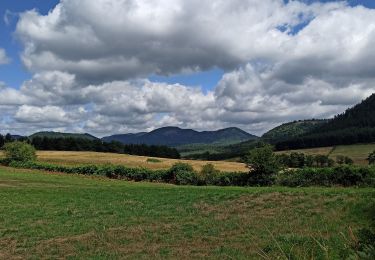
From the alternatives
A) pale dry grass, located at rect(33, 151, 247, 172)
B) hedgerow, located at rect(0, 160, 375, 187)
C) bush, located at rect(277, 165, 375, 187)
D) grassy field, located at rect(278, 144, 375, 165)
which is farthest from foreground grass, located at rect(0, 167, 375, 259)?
grassy field, located at rect(278, 144, 375, 165)

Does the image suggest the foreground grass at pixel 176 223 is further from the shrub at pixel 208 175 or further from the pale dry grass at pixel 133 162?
the pale dry grass at pixel 133 162

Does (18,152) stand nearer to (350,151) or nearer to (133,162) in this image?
(133,162)

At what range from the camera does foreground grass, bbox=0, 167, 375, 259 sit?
52.2 ft

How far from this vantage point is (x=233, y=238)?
1758 cm

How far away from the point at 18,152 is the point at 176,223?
67.8 metres

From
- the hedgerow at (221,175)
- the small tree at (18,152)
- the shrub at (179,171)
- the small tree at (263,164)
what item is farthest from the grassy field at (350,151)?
the small tree at (263,164)

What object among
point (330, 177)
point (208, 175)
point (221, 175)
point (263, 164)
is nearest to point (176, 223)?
point (330, 177)

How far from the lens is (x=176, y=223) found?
70.9 ft

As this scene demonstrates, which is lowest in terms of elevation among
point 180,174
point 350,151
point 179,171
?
point 180,174

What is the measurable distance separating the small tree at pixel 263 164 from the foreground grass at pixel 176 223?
16.2 m

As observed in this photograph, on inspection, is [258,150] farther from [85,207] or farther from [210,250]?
[210,250]

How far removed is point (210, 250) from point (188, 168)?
4258 centimetres

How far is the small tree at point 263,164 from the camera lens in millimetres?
47219

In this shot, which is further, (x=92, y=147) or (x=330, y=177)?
(x=92, y=147)
